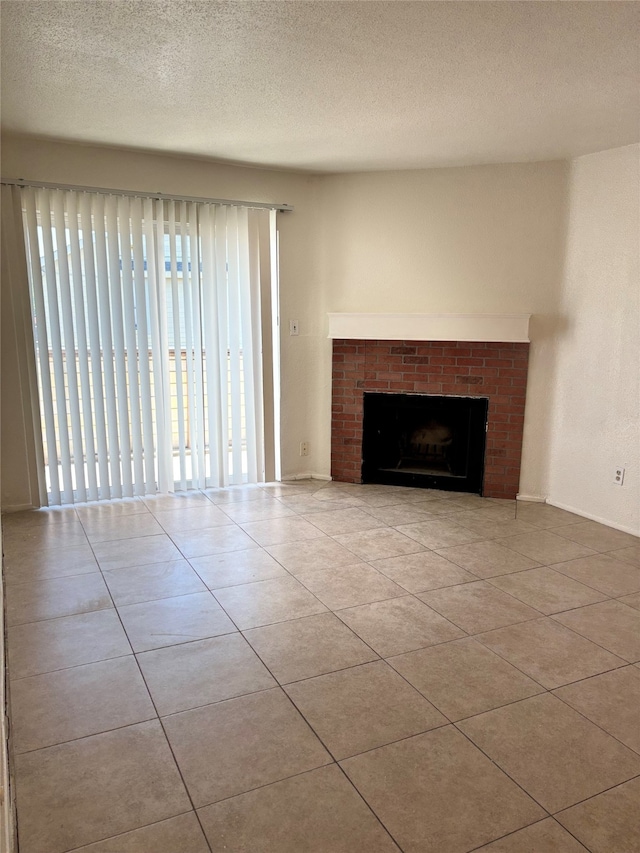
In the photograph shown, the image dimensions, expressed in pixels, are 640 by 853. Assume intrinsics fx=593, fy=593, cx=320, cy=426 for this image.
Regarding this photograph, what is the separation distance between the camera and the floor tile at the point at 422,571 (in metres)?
3.02

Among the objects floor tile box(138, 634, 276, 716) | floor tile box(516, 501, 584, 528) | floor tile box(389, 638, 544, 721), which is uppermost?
floor tile box(516, 501, 584, 528)

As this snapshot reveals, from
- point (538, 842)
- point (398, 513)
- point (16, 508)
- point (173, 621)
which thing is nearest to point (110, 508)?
point (16, 508)

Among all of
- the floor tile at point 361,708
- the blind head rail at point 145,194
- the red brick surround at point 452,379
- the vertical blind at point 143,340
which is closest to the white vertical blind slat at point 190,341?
the vertical blind at point 143,340

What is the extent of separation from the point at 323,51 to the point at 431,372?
2.48 metres

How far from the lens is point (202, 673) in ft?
7.31

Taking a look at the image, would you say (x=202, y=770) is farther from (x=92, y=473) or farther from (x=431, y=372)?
(x=431, y=372)

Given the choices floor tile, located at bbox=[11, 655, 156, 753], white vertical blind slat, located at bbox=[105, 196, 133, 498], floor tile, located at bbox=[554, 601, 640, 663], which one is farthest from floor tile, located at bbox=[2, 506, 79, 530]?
floor tile, located at bbox=[554, 601, 640, 663]

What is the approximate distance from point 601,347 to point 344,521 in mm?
2054

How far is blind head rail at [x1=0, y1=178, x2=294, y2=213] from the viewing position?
3.69 metres

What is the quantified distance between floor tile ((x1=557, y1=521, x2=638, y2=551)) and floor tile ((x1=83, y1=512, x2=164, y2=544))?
260cm

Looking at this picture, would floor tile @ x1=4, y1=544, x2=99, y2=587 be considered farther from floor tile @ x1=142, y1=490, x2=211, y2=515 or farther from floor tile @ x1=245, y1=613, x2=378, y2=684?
floor tile @ x1=245, y1=613, x2=378, y2=684

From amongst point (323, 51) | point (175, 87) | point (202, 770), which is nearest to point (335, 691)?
point (202, 770)

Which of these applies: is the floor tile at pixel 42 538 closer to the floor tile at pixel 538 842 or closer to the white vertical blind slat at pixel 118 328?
the white vertical blind slat at pixel 118 328

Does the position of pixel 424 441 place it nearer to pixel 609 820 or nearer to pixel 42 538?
pixel 42 538
